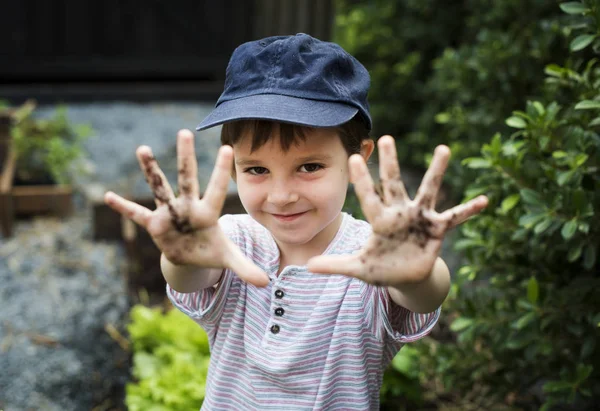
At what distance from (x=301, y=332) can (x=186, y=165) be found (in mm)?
533

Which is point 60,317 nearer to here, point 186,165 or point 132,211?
point 132,211

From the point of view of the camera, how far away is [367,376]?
1774 mm

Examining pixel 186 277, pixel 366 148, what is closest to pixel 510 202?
pixel 366 148

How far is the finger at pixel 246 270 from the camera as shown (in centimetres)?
143

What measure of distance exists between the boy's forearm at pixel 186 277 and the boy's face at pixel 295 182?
0.18 metres

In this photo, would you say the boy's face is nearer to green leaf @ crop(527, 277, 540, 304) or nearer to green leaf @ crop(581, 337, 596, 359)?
green leaf @ crop(527, 277, 540, 304)

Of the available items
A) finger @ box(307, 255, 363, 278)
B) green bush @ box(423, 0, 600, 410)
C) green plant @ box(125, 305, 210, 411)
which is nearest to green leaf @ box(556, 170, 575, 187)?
green bush @ box(423, 0, 600, 410)

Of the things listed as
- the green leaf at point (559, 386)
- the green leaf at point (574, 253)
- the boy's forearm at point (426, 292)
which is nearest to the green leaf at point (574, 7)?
the green leaf at point (574, 253)

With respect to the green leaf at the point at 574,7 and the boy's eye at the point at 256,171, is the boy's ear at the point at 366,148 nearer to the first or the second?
the boy's eye at the point at 256,171

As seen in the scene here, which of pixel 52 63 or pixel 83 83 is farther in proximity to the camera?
pixel 83 83

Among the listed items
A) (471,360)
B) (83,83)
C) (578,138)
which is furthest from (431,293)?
(83,83)

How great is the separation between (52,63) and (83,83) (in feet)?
2.02

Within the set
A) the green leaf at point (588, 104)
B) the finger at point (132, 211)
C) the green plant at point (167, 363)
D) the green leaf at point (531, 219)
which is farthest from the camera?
the green plant at point (167, 363)

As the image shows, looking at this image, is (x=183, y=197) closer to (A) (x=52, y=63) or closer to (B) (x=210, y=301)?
(B) (x=210, y=301)
